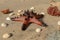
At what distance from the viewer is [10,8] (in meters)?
4.25

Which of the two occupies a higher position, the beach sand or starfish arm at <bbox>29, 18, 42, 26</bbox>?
starfish arm at <bbox>29, 18, 42, 26</bbox>

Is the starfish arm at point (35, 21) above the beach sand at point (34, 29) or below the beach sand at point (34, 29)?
above

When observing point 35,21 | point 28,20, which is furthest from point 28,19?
point 35,21

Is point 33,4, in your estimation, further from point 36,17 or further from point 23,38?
point 23,38

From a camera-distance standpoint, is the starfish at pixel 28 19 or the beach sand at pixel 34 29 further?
the starfish at pixel 28 19

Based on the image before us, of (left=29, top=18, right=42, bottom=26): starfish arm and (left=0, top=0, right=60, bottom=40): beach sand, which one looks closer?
(left=0, top=0, right=60, bottom=40): beach sand

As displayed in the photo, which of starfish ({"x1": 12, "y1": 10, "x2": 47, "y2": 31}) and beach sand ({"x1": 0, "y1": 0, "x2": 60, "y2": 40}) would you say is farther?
starfish ({"x1": 12, "y1": 10, "x2": 47, "y2": 31})

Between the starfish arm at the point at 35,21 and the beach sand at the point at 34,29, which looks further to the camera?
the starfish arm at the point at 35,21

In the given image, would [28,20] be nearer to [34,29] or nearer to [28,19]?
[28,19]

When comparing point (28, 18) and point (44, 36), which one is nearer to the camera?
point (44, 36)

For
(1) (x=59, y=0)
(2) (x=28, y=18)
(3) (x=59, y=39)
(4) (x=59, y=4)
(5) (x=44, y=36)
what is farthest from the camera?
(1) (x=59, y=0)

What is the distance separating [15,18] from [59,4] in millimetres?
1030

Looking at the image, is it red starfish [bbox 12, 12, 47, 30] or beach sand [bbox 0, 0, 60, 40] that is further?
red starfish [bbox 12, 12, 47, 30]

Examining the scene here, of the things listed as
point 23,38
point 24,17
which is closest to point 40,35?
point 23,38
